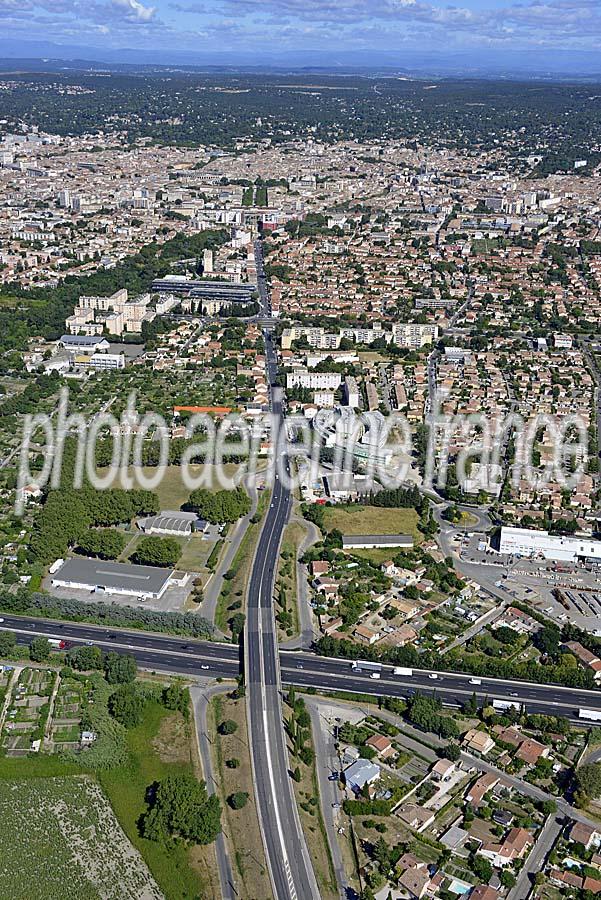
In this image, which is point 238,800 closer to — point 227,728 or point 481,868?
point 227,728

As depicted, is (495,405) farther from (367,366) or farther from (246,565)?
(246,565)

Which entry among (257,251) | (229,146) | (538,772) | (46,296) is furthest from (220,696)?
(229,146)

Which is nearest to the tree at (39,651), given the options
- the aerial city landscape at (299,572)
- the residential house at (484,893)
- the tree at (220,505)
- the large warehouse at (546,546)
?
the aerial city landscape at (299,572)

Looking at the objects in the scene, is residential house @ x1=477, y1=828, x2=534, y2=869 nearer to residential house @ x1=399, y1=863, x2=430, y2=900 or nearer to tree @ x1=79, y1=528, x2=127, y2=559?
residential house @ x1=399, y1=863, x2=430, y2=900

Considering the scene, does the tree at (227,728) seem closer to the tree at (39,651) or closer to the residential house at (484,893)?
the tree at (39,651)

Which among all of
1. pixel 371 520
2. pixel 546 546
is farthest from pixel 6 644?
pixel 546 546

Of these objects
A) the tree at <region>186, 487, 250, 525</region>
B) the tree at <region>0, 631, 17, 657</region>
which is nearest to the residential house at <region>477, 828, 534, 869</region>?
the tree at <region>0, 631, 17, 657</region>
